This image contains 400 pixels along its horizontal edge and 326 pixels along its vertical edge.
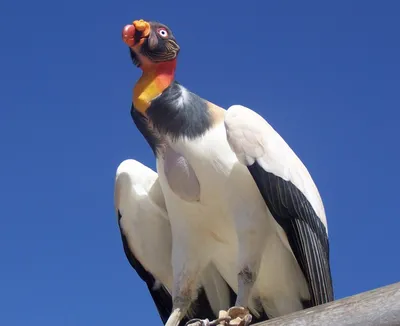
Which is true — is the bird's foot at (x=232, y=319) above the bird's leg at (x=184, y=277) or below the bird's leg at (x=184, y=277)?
below

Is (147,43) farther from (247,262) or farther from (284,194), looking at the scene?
(247,262)

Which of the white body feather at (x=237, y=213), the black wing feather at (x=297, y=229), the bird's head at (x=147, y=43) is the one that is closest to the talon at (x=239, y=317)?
the white body feather at (x=237, y=213)

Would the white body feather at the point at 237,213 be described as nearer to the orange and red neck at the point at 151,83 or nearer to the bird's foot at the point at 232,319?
the orange and red neck at the point at 151,83

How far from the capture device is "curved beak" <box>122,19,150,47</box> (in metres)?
5.14

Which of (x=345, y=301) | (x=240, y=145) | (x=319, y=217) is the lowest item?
(x=345, y=301)

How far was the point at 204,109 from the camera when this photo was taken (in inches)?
199

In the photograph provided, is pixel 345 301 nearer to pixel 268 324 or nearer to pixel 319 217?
pixel 268 324

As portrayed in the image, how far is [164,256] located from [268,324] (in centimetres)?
187

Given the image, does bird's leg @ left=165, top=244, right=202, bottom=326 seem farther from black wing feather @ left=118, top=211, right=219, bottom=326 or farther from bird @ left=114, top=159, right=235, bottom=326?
black wing feather @ left=118, top=211, right=219, bottom=326

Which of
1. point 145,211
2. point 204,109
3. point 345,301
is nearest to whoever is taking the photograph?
point 345,301

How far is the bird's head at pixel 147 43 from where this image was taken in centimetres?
516

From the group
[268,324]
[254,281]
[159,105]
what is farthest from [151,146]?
[268,324]

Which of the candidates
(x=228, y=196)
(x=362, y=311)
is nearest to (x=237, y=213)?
(x=228, y=196)

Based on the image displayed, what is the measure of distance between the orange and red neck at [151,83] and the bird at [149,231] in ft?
1.92
